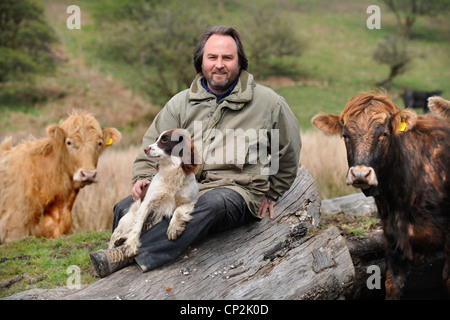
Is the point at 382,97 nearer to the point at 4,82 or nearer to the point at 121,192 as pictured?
the point at 121,192

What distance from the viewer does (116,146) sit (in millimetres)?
18859

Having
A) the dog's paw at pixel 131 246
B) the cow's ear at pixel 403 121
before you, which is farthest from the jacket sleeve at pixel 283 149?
the dog's paw at pixel 131 246

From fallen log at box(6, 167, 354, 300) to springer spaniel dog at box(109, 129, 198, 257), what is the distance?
0.35 m

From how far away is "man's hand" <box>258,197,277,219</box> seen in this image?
5.36 m

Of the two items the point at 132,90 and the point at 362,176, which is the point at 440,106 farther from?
the point at 132,90

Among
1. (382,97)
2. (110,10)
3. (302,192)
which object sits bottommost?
(302,192)

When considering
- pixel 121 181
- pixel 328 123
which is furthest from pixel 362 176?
pixel 121 181

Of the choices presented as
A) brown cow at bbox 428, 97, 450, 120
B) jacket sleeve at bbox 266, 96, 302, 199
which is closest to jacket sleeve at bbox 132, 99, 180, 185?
Answer: jacket sleeve at bbox 266, 96, 302, 199

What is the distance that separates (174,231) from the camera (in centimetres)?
445

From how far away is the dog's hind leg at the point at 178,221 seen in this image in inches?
175

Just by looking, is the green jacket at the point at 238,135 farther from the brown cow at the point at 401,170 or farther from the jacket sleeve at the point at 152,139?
the brown cow at the point at 401,170

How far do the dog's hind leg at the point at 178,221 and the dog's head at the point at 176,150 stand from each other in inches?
13.8
